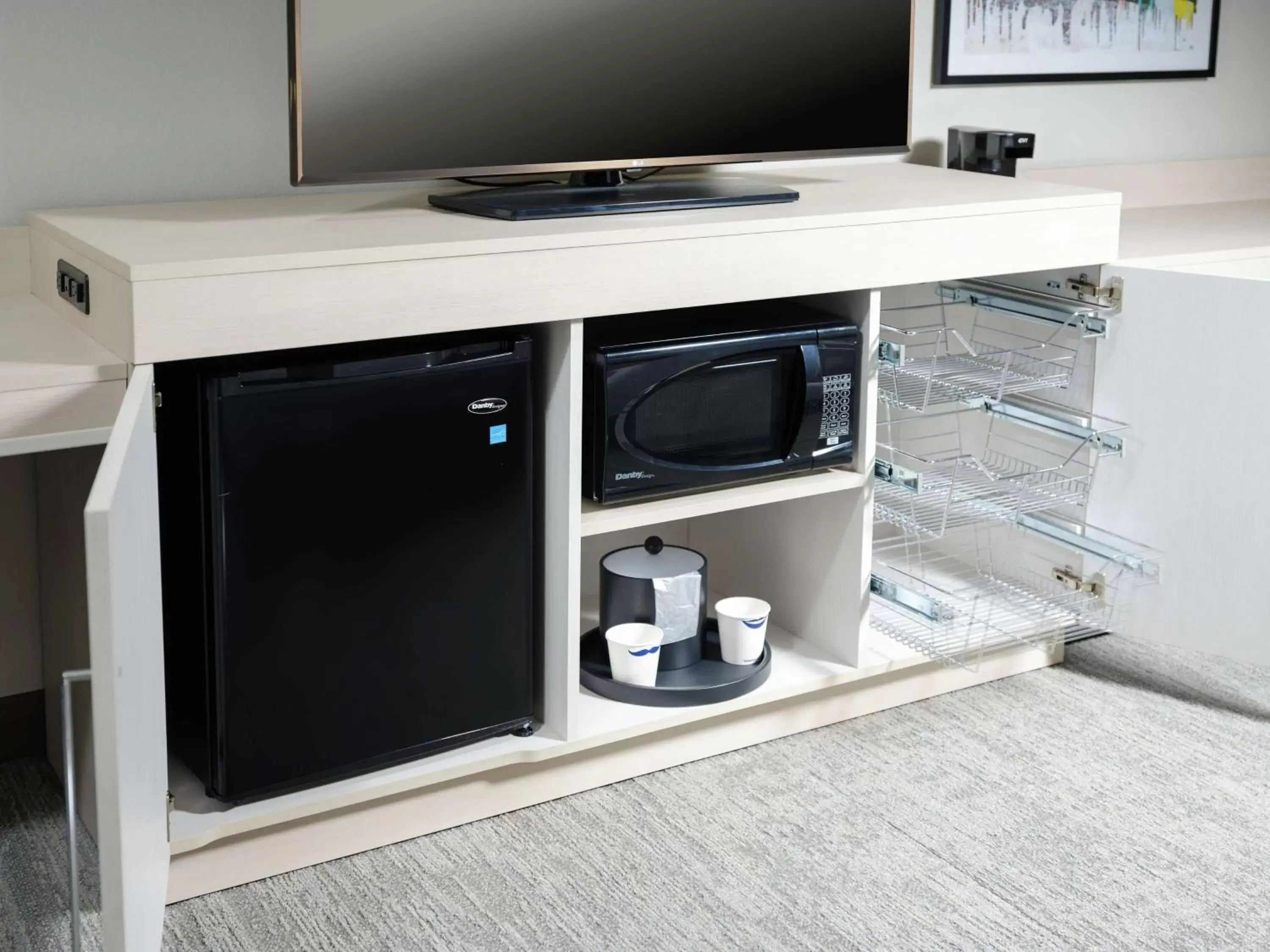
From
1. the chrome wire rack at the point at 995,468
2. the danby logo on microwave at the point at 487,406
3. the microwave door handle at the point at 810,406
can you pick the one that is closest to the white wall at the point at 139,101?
the danby logo on microwave at the point at 487,406

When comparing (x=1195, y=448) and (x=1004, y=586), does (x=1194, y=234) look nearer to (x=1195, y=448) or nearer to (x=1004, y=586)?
(x=1195, y=448)

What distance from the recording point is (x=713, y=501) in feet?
6.99

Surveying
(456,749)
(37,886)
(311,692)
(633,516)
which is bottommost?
(37,886)

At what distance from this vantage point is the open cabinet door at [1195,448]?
2.25 meters

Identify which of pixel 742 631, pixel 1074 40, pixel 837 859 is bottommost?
pixel 837 859

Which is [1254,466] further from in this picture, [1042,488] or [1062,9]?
[1062,9]

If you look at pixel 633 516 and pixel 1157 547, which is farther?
pixel 1157 547

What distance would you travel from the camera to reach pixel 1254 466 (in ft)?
7.45

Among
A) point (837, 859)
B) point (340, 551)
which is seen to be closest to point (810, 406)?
point (837, 859)

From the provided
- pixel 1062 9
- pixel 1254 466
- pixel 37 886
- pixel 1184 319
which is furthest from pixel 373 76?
pixel 1062 9

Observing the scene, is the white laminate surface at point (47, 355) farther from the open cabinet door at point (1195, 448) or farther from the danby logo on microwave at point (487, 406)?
the open cabinet door at point (1195, 448)

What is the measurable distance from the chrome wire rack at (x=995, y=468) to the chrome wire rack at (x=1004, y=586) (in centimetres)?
6

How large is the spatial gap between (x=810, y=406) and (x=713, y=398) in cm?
17

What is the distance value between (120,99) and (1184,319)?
1721mm
